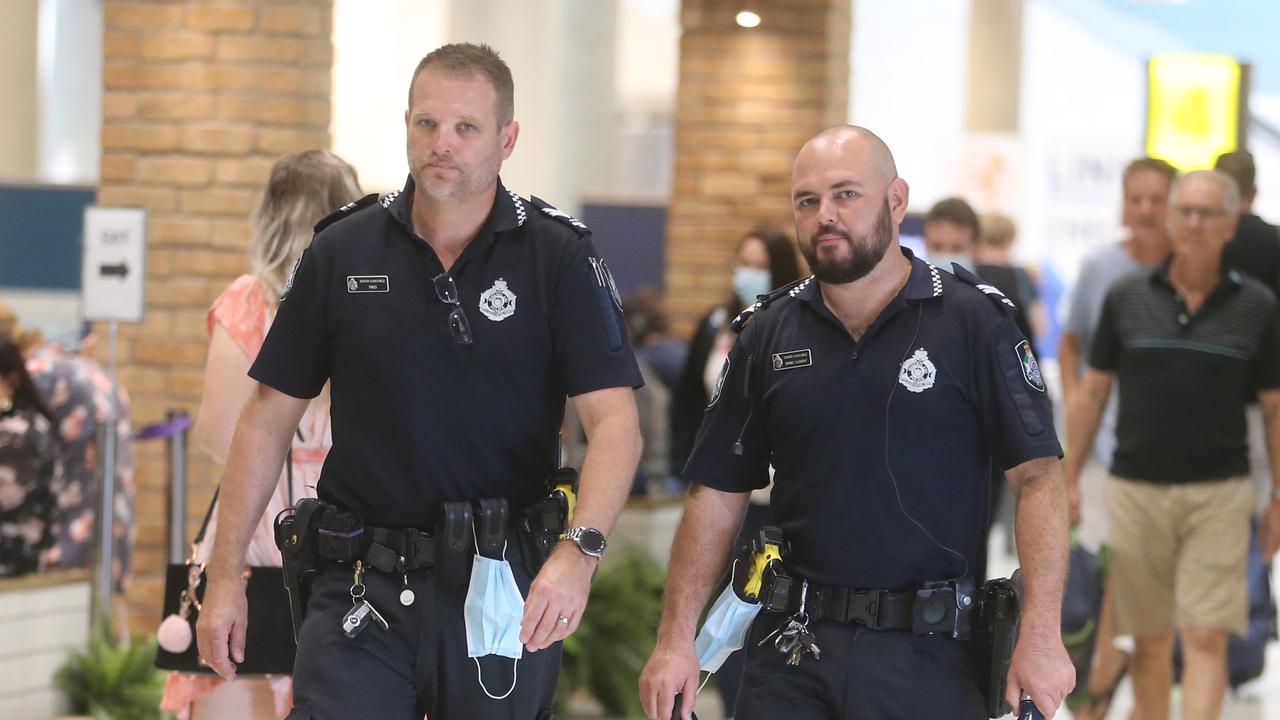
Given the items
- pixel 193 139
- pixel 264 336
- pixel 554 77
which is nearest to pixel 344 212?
pixel 264 336

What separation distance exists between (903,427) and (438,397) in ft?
2.70

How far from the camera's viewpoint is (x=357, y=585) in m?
3.17

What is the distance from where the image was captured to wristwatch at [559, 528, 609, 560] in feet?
9.88

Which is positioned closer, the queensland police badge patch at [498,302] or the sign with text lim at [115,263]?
the queensland police badge patch at [498,302]

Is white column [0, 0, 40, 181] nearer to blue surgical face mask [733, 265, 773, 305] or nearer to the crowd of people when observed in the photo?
blue surgical face mask [733, 265, 773, 305]

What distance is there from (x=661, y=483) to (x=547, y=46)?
923 cm

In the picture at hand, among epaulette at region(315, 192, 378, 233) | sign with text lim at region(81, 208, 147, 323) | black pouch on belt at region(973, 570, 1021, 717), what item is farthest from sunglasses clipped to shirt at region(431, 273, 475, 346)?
sign with text lim at region(81, 208, 147, 323)

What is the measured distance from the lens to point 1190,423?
5.53 metres

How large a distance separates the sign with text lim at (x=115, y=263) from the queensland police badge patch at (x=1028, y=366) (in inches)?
139

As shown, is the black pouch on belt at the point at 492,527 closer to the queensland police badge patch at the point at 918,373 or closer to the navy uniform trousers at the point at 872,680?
the navy uniform trousers at the point at 872,680

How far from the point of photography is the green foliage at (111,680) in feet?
18.6

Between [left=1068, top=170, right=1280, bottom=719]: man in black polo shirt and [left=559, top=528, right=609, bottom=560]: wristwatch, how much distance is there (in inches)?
119

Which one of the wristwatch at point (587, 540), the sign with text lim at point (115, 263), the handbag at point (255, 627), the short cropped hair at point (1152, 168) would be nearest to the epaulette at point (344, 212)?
the handbag at point (255, 627)

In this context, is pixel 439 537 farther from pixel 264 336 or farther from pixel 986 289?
pixel 986 289
